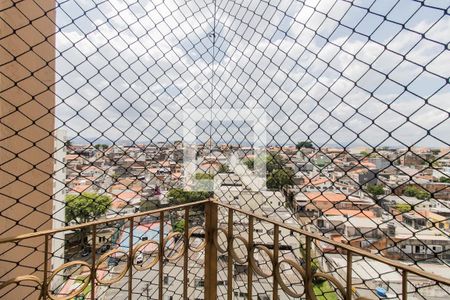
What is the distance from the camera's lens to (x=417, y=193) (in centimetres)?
75

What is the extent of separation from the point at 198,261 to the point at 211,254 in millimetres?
146

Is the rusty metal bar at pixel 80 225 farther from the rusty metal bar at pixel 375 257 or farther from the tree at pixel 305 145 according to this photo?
the tree at pixel 305 145

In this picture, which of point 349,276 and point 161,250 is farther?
point 161,250

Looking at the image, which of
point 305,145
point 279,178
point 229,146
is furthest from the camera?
point 229,146

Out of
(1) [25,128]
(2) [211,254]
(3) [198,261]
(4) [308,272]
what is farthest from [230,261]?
(1) [25,128]

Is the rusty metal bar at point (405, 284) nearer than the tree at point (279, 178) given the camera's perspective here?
Yes

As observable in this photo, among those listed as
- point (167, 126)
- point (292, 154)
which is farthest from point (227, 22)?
point (292, 154)

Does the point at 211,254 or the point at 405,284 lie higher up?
the point at 405,284

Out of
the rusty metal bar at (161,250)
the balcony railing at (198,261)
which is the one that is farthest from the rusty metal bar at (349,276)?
the rusty metal bar at (161,250)

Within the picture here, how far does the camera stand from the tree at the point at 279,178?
1271 mm

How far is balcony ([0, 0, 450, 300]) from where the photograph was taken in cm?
75

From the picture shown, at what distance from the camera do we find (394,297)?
77 cm

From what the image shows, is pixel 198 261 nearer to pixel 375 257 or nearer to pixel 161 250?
pixel 161 250

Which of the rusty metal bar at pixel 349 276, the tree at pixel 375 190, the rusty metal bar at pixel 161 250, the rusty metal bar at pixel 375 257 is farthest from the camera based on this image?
the rusty metal bar at pixel 161 250
